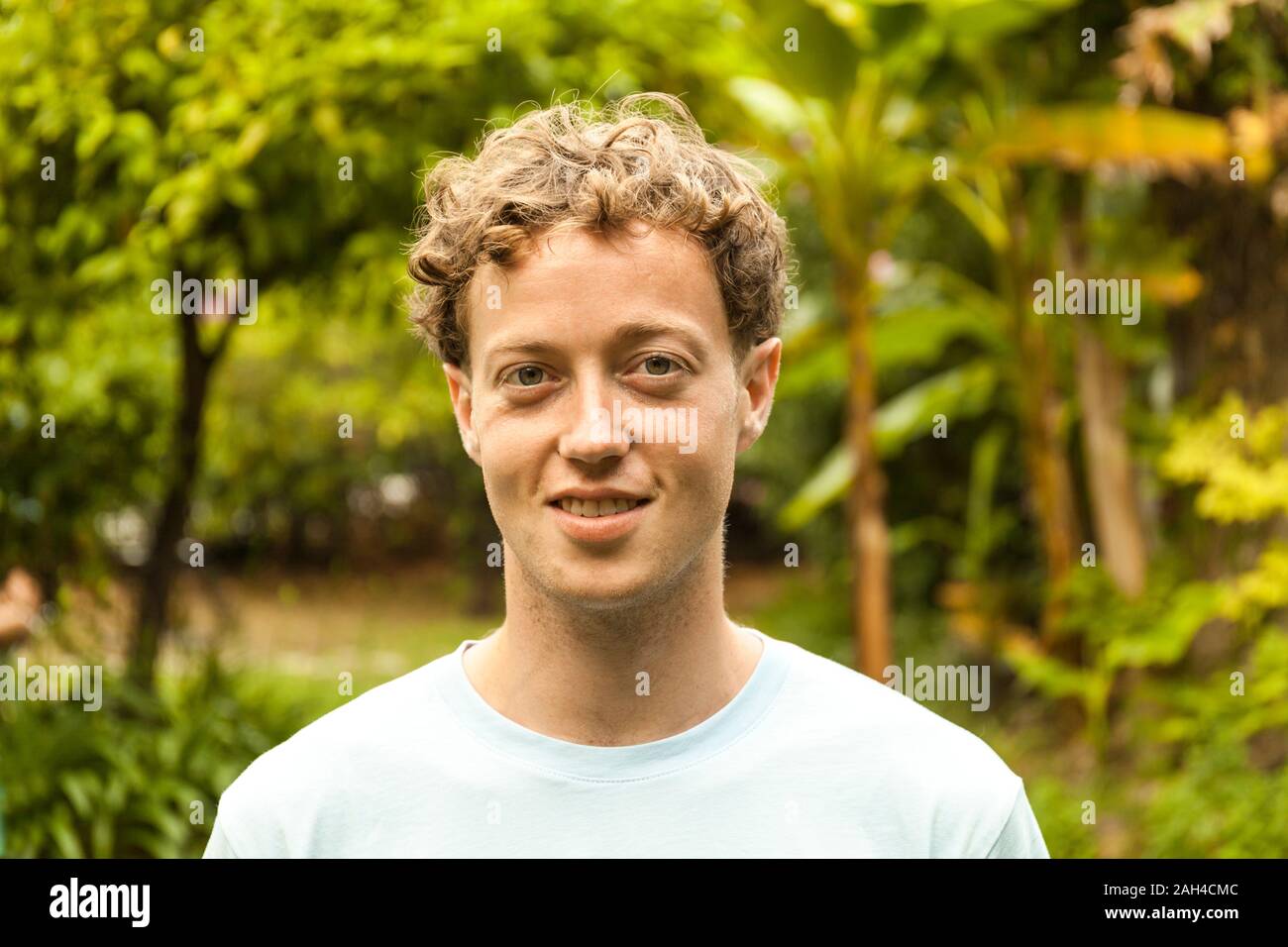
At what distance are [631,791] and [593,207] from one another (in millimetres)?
702

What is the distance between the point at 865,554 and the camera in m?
5.06

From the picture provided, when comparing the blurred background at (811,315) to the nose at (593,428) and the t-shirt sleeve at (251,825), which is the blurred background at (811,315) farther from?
the t-shirt sleeve at (251,825)

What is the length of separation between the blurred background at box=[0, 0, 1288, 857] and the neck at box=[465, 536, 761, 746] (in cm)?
210

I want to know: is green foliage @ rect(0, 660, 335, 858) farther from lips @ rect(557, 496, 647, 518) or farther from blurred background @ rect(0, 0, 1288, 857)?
lips @ rect(557, 496, 647, 518)

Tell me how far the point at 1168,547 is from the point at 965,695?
1559mm

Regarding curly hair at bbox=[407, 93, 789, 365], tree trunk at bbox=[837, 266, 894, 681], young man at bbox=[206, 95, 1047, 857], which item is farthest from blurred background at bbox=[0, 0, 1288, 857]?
young man at bbox=[206, 95, 1047, 857]

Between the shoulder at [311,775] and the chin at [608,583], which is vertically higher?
the chin at [608,583]

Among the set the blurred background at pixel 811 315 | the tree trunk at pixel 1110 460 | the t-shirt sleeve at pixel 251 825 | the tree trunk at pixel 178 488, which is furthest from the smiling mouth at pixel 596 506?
the tree trunk at pixel 1110 460

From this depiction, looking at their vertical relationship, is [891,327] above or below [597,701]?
above

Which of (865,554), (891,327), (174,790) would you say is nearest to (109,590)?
(174,790)

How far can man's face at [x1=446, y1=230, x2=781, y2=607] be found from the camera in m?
A: 1.50

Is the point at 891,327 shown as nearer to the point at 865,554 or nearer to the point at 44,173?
the point at 865,554

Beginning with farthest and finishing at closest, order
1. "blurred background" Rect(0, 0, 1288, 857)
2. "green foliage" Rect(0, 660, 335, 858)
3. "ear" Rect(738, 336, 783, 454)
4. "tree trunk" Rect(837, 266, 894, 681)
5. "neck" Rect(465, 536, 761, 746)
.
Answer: "tree trunk" Rect(837, 266, 894, 681) → "green foliage" Rect(0, 660, 335, 858) → "blurred background" Rect(0, 0, 1288, 857) → "ear" Rect(738, 336, 783, 454) → "neck" Rect(465, 536, 761, 746)

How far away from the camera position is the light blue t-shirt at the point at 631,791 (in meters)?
1.50
